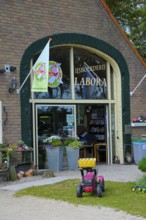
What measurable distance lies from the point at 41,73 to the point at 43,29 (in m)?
1.95

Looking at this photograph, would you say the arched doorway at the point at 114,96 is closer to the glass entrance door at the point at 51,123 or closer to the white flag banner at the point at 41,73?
the glass entrance door at the point at 51,123

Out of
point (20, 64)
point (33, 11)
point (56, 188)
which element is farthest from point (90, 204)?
point (33, 11)

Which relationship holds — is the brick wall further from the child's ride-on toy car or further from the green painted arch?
the child's ride-on toy car

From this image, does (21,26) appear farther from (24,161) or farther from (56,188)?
(56,188)

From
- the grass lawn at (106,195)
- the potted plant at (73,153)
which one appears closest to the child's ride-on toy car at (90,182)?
the grass lawn at (106,195)

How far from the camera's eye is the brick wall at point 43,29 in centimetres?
1276

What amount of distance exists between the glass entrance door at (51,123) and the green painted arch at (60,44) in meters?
0.53

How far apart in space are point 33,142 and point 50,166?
94 cm

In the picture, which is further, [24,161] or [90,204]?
[24,161]

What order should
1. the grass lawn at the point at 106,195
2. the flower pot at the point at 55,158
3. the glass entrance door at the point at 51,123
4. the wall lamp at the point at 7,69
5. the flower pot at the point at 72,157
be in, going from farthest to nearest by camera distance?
the glass entrance door at the point at 51,123, the flower pot at the point at 72,157, the flower pot at the point at 55,158, the wall lamp at the point at 7,69, the grass lawn at the point at 106,195

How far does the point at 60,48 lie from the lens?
14.5 meters

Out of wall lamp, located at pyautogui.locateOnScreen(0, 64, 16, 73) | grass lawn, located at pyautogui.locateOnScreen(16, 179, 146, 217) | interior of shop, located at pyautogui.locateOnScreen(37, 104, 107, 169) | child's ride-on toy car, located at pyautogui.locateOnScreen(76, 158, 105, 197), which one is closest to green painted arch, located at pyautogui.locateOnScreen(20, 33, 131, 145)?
wall lamp, located at pyautogui.locateOnScreen(0, 64, 16, 73)

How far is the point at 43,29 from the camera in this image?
13.7 m

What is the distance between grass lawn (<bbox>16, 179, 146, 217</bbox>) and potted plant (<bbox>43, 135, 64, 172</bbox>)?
2.42 metres
